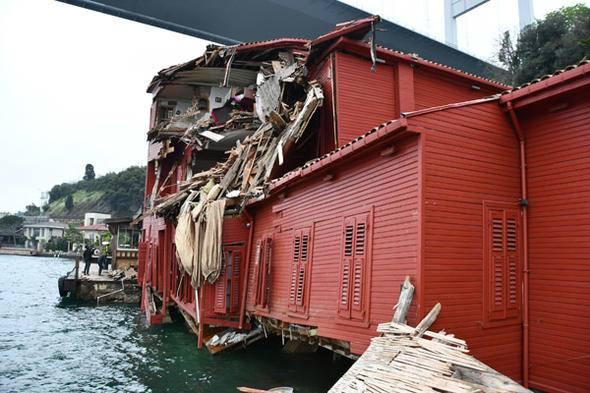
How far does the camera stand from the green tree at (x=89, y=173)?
531ft

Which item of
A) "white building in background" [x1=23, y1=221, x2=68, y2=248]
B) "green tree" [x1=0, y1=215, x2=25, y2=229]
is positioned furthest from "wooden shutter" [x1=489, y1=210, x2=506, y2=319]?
"green tree" [x1=0, y1=215, x2=25, y2=229]

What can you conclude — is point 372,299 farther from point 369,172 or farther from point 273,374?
point 273,374

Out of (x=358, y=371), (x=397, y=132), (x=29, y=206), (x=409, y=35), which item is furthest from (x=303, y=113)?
(x=29, y=206)

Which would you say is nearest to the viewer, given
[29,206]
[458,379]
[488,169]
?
[458,379]

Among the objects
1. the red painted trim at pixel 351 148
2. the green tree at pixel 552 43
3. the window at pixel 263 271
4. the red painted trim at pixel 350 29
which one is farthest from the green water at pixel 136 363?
the green tree at pixel 552 43

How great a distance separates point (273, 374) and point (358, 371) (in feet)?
21.9

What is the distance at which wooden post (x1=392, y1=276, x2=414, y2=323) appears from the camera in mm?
7262

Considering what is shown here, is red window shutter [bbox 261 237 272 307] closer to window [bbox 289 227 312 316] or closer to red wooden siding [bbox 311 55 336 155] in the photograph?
window [bbox 289 227 312 316]

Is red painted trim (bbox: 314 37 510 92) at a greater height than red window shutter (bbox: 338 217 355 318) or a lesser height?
greater

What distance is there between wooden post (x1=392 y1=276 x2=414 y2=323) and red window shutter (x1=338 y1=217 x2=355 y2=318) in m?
1.95

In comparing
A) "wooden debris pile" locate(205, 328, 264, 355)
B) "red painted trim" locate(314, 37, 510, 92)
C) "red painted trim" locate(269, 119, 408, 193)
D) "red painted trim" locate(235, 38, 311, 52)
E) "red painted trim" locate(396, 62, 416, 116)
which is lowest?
"wooden debris pile" locate(205, 328, 264, 355)

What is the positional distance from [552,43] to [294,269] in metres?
23.0

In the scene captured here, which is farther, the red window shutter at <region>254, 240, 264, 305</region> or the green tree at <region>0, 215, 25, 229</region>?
the green tree at <region>0, 215, 25, 229</region>

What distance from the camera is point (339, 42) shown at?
586 inches
